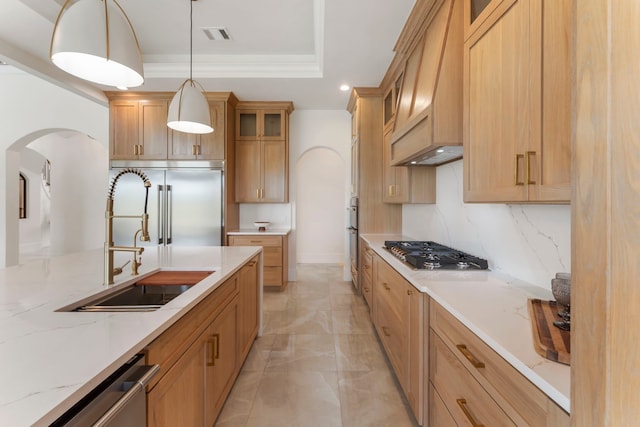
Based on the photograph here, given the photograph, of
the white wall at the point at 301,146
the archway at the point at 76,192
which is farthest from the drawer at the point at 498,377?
the archway at the point at 76,192

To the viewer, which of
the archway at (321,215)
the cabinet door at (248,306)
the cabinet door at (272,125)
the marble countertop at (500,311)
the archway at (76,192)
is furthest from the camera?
the archway at (321,215)

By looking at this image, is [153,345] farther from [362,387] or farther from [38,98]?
[38,98]

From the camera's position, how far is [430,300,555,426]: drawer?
0.77m

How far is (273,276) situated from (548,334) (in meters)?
3.89

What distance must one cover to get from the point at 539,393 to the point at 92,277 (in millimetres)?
1978

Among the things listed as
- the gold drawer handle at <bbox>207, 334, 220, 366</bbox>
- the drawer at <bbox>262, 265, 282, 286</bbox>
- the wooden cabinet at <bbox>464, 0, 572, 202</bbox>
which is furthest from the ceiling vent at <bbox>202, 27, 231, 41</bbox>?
the gold drawer handle at <bbox>207, 334, 220, 366</bbox>

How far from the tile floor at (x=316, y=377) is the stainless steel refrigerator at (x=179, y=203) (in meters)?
1.56

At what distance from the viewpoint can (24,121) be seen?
4.49m

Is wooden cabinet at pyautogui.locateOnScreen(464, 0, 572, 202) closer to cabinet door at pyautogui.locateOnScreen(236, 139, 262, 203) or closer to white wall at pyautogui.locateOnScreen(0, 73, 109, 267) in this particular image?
cabinet door at pyautogui.locateOnScreen(236, 139, 262, 203)

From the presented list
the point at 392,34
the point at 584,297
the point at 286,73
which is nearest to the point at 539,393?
the point at 584,297

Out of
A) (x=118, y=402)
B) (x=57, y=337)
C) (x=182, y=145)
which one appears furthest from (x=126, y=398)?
(x=182, y=145)

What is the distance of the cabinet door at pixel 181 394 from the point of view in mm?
981

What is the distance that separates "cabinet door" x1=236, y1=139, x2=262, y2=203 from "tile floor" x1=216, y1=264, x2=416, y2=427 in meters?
1.98

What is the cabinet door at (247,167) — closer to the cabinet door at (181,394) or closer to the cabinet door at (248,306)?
the cabinet door at (248,306)
